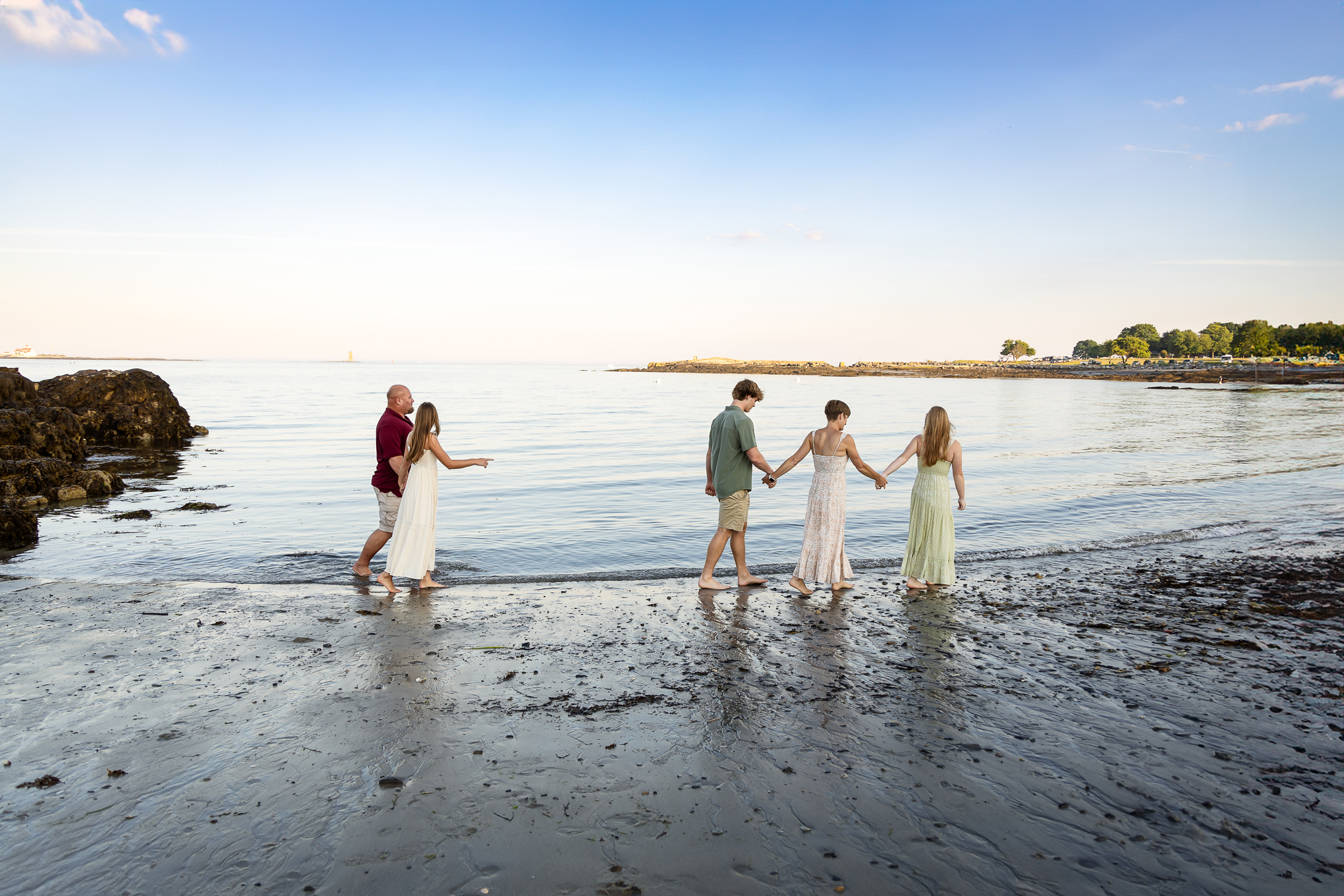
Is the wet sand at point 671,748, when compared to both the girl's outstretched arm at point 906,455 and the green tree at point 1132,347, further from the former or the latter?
the green tree at point 1132,347

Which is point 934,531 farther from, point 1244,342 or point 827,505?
point 1244,342

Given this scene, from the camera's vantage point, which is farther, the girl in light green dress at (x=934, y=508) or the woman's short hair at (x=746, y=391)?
the girl in light green dress at (x=934, y=508)

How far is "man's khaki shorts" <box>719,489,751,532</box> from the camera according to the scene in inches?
353

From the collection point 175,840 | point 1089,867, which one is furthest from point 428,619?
point 1089,867

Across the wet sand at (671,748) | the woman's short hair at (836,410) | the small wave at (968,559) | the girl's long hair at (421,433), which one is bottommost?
the small wave at (968,559)

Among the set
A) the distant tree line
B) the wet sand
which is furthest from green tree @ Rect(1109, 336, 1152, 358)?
the wet sand

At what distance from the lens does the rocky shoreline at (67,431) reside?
13.9m

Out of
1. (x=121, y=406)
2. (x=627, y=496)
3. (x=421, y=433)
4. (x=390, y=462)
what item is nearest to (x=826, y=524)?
(x=421, y=433)

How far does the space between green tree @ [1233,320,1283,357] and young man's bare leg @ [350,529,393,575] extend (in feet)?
597

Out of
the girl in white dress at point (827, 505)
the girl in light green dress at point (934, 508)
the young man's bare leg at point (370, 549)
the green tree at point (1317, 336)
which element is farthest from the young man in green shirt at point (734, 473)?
the green tree at point (1317, 336)

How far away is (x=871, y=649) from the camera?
21.9 feet

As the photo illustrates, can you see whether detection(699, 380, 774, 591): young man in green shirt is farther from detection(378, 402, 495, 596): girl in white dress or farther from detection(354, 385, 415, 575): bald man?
detection(354, 385, 415, 575): bald man

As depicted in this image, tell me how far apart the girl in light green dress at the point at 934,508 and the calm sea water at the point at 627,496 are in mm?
1803

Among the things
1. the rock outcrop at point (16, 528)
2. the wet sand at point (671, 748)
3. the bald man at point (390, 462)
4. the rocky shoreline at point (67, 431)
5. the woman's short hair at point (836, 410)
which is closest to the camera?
the wet sand at point (671, 748)
